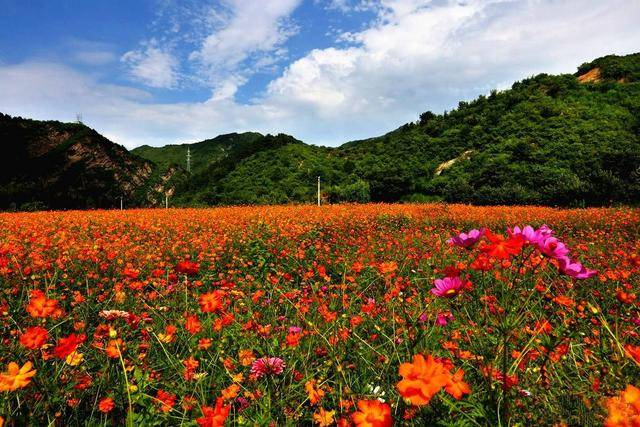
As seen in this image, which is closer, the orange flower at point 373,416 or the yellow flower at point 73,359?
the orange flower at point 373,416

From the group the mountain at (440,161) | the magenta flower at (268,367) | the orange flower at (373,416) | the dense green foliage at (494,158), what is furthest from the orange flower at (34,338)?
the mountain at (440,161)

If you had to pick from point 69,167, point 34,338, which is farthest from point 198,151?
point 34,338

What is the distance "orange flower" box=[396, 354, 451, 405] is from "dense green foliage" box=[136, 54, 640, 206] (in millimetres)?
18743

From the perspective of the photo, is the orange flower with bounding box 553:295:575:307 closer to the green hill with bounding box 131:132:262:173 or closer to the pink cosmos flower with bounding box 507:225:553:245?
the pink cosmos flower with bounding box 507:225:553:245

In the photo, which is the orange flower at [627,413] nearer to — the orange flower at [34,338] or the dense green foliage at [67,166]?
the orange flower at [34,338]

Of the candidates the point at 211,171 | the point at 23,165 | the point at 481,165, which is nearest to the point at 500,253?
the point at 481,165

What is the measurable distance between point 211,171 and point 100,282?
3241 cm

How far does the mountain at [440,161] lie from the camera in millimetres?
19547

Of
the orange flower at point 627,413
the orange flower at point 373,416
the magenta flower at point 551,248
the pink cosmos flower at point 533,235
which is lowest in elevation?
the orange flower at point 373,416

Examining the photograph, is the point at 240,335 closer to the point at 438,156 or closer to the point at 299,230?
the point at 299,230

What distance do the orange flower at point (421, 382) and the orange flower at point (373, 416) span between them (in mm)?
87

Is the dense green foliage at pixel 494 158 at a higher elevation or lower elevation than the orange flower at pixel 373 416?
higher

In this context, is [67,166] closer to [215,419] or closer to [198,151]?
[215,419]

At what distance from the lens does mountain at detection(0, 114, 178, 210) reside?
103 feet
